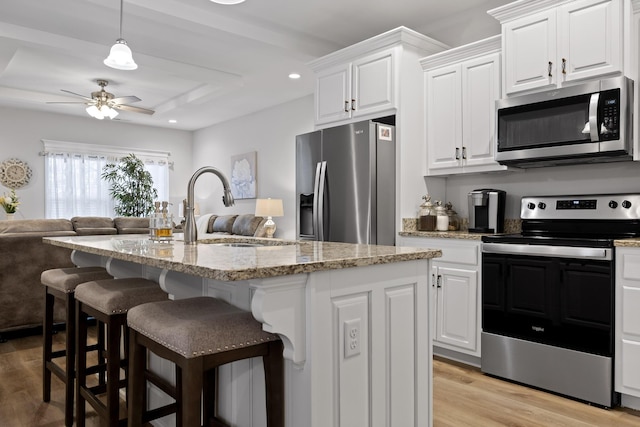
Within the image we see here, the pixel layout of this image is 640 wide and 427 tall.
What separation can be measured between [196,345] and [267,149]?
19.2 ft

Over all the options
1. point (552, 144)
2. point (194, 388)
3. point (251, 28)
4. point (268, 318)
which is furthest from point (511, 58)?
point (194, 388)

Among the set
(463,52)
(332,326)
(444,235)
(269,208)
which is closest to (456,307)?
(444,235)

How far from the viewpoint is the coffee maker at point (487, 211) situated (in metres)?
3.25

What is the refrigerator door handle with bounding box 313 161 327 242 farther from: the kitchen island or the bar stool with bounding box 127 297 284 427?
the bar stool with bounding box 127 297 284 427

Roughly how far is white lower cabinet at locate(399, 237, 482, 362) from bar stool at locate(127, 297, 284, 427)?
1.93 metres

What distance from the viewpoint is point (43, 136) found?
290 inches

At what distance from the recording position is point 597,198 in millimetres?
2820

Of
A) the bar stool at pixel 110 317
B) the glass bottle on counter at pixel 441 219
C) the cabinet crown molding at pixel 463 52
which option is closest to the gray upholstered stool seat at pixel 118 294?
the bar stool at pixel 110 317

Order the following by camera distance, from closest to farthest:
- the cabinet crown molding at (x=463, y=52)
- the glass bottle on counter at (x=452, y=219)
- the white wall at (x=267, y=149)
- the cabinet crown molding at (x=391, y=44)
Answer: the cabinet crown molding at (x=463, y=52)
the cabinet crown molding at (x=391, y=44)
the glass bottle on counter at (x=452, y=219)
the white wall at (x=267, y=149)

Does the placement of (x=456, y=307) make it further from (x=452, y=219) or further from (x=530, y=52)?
(x=530, y=52)

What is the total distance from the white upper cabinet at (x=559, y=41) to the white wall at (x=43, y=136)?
6.96m

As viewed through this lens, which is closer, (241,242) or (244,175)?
(241,242)

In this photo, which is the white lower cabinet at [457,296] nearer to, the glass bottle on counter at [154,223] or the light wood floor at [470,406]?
the light wood floor at [470,406]

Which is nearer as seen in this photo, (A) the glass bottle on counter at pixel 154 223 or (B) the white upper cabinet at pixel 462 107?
(A) the glass bottle on counter at pixel 154 223
